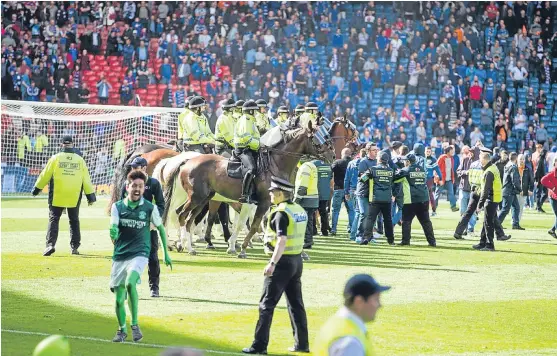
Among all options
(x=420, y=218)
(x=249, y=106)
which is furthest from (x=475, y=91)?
(x=249, y=106)

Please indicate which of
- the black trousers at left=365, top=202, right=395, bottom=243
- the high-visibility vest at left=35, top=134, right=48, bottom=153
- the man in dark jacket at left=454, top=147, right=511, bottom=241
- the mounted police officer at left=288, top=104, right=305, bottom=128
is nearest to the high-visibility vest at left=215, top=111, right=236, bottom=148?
the mounted police officer at left=288, top=104, right=305, bottom=128

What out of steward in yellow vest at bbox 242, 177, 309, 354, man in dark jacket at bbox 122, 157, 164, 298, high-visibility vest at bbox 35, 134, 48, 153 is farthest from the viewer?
high-visibility vest at bbox 35, 134, 48, 153

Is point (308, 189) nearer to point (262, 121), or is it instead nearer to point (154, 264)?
point (262, 121)

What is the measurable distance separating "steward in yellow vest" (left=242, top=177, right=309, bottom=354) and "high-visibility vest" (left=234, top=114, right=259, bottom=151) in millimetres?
9252

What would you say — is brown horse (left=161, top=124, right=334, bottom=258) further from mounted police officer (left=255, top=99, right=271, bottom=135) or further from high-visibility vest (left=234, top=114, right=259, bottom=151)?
mounted police officer (left=255, top=99, right=271, bottom=135)

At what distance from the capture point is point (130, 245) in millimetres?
12391

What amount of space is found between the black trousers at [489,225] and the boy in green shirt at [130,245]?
12507mm

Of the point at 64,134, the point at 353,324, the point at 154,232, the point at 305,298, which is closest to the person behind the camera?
the point at 353,324

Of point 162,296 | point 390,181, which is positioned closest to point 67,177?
point 162,296

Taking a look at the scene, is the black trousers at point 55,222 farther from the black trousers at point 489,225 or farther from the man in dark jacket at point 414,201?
the black trousers at point 489,225

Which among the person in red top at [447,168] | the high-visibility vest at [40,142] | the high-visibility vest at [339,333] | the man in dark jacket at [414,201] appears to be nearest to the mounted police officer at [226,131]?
the man in dark jacket at [414,201]

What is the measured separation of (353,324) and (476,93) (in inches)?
1591

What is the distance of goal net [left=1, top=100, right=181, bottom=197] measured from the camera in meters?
35.8

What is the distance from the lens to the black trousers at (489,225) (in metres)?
23.7
